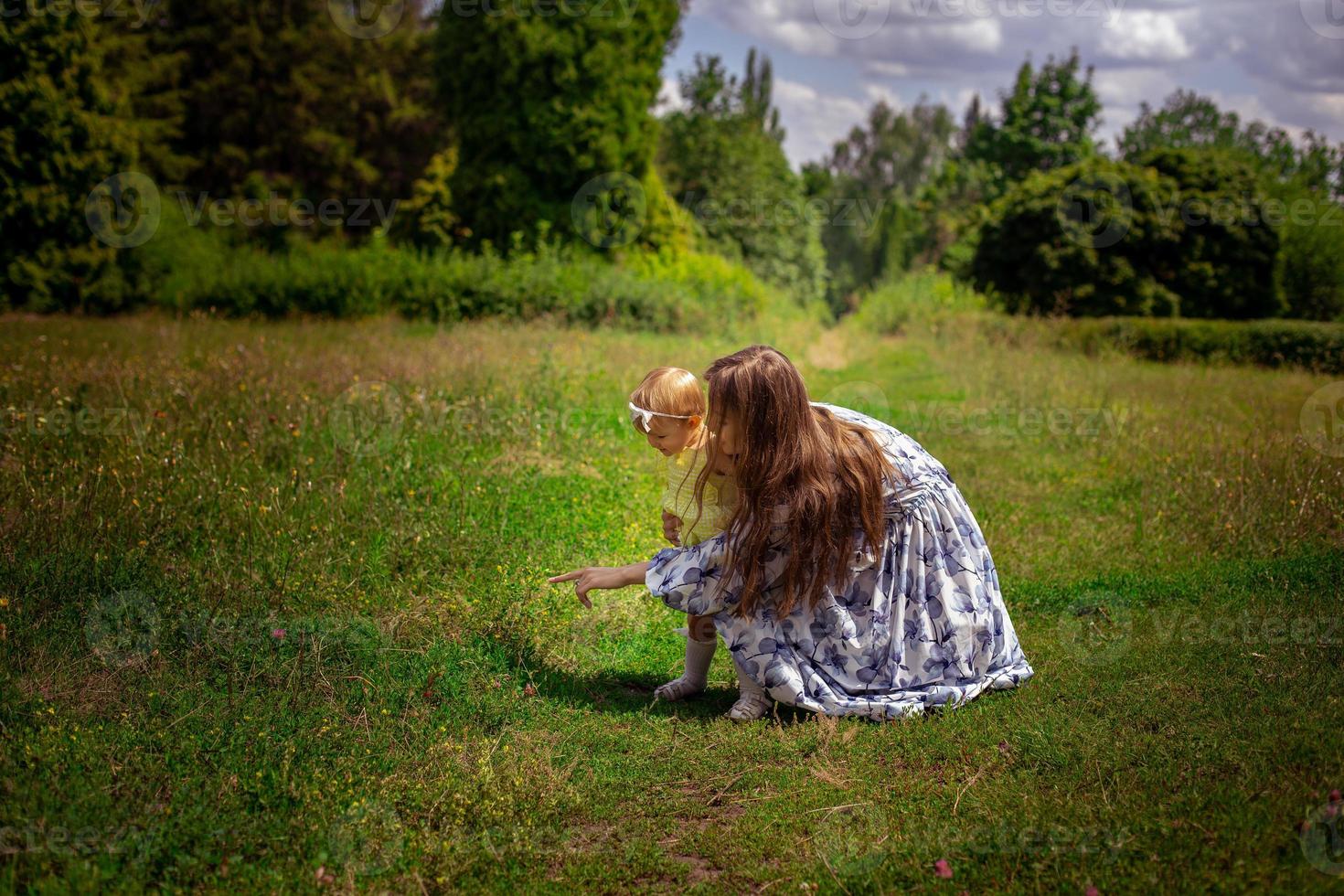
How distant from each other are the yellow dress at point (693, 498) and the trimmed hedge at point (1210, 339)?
13.3m

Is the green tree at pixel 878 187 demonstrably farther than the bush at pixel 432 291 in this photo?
Yes

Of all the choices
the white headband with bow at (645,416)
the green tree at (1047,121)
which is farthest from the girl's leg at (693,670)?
the green tree at (1047,121)

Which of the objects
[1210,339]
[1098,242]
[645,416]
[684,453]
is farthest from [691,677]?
[1098,242]

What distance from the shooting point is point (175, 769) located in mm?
3271

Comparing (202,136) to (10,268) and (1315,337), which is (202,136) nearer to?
(10,268)

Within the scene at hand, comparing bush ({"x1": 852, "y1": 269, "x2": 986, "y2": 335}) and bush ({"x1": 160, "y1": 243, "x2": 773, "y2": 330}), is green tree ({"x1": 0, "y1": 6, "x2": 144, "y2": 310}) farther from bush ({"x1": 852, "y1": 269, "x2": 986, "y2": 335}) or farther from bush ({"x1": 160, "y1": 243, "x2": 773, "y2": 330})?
bush ({"x1": 852, "y1": 269, "x2": 986, "y2": 335})

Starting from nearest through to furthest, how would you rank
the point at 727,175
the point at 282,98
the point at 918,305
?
the point at 918,305, the point at 282,98, the point at 727,175

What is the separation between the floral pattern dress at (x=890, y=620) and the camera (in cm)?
401

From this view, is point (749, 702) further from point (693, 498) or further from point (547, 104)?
point (547, 104)

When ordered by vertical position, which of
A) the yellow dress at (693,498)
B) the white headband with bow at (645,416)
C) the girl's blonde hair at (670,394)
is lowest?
the yellow dress at (693,498)

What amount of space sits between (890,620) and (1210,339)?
→ 1423cm

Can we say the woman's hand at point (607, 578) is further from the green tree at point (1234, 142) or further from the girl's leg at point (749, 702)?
the green tree at point (1234, 142)

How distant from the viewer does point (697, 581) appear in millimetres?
3916

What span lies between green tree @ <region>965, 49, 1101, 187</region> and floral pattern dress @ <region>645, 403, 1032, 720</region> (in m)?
35.2
